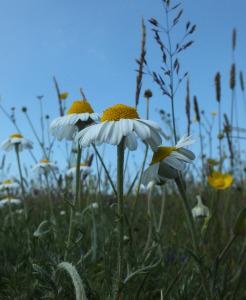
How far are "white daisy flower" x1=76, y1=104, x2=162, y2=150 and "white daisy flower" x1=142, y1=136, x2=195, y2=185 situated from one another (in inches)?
1.5

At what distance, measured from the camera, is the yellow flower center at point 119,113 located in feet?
4.59

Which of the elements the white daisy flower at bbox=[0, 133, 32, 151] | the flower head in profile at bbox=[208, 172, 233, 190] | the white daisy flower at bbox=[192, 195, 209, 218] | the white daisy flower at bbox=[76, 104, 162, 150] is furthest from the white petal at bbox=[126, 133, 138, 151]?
the white daisy flower at bbox=[0, 133, 32, 151]

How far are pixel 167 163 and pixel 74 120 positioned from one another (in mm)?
617

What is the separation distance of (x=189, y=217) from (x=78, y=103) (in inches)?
32.8

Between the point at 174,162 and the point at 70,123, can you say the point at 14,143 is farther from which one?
the point at 174,162

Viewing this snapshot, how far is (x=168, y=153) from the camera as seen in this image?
136 centimetres

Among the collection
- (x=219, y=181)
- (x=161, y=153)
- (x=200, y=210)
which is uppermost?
(x=161, y=153)

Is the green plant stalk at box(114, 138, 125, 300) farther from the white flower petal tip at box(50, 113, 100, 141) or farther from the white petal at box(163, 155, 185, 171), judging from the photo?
the white flower petal tip at box(50, 113, 100, 141)

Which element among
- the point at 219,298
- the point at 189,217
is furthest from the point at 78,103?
the point at 219,298

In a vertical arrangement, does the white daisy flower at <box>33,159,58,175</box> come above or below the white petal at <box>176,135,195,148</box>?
below

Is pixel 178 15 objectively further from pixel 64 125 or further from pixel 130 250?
pixel 130 250

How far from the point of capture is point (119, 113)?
1.41 metres

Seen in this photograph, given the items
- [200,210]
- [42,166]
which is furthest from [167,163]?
[42,166]

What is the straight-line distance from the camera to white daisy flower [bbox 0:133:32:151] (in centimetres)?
351
